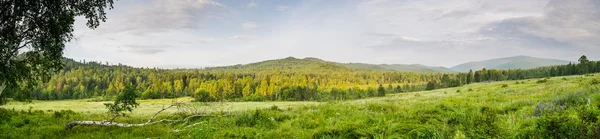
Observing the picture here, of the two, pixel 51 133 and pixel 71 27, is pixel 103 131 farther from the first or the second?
pixel 71 27

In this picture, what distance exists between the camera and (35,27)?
16.6 metres

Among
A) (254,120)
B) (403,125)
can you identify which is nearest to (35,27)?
(254,120)

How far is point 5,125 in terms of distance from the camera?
15.8 m

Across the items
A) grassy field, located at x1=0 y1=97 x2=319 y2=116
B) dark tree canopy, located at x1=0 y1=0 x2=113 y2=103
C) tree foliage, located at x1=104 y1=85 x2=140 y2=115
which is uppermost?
dark tree canopy, located at x1=0 y1=0 x2=113 y2=103

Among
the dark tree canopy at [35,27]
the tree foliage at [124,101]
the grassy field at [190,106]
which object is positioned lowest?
the grassy field at [190,106]

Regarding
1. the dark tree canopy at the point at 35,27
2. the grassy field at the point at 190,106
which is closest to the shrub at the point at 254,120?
the grassy field at the point at 190,106

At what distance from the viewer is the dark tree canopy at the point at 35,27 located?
15.7 metres

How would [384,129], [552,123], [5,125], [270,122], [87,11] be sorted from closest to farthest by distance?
[552,123]
[384,129]
[270,122]
[5,125]
[87,11]

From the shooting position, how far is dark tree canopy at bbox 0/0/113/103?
15688 mm

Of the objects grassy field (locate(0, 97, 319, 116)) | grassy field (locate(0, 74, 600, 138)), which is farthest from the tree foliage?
grassy field (locate(0, 97, 319, 116))

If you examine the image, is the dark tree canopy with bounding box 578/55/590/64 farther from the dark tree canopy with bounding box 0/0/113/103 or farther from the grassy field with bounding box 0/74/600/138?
the dark tree canopy with bounding box 0/0/113/103

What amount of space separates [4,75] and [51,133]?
5.55m

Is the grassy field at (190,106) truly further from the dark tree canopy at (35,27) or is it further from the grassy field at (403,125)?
the dark tree canopy at (35,27)

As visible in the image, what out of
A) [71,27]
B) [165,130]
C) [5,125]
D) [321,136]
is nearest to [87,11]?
[71,27]
